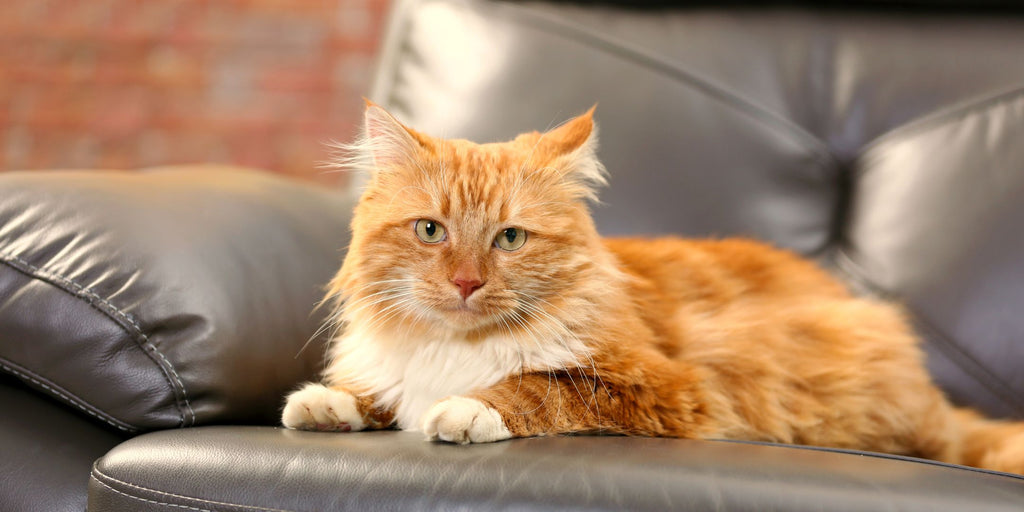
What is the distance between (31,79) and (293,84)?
0.89 metres

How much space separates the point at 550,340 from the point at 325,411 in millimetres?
361

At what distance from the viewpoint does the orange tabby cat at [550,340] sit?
1.20 m

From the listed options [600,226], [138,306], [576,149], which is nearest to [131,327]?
[138,306]

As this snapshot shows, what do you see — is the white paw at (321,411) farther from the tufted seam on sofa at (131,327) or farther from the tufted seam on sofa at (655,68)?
the tufted seam on sofa at (655,68)

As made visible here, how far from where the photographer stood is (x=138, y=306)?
1.16m

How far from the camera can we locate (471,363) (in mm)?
1263

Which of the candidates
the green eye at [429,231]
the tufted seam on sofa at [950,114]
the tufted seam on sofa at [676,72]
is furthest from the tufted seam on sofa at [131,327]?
the tufted seam on sofa at [950,114]

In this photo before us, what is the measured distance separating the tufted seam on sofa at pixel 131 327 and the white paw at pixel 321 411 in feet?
0.46

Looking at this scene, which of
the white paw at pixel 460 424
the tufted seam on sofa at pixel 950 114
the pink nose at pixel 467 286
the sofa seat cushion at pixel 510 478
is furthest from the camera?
the tufted seam on sofa at pixel 950 114

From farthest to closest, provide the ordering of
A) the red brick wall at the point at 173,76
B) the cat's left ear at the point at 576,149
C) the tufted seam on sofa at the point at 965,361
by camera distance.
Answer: the red brick wall at the point at 173,76, the tufted seam on sofa at the point at 965,361, the cat's left ear at the point at 576,149

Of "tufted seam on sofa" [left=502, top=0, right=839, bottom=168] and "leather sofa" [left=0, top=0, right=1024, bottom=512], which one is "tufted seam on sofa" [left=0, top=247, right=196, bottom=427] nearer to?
"leather sofa" [left=0, top=0, right=1024, bottom=512]

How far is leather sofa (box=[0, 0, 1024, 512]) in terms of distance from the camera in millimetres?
934

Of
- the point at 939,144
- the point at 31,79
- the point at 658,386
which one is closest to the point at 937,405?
the point at 658,386

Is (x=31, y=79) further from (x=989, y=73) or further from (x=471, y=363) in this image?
(x=989, y=73)
